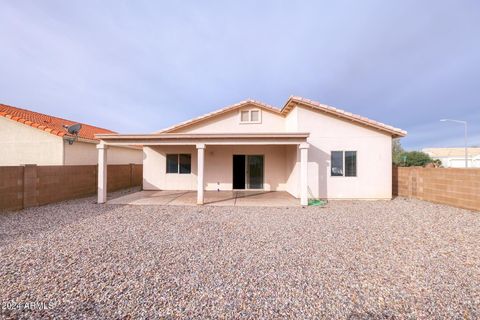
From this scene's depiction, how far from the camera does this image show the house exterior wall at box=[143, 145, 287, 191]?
12.4 m

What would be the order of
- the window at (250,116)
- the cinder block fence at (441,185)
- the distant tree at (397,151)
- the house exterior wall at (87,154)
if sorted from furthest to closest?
the distant tree at (397,151) → the window at (250,116) → the house exterior wall at (87,154) → the cinder block fence at (441,185)

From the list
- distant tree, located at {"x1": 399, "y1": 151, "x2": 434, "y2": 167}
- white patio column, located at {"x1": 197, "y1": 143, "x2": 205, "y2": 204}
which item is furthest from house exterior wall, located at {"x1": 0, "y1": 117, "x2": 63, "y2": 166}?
distant tree, located at {"x1": 399, "y1": 151, "x2": 434, "y2": 167}

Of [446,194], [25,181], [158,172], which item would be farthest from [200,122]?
[446,194]

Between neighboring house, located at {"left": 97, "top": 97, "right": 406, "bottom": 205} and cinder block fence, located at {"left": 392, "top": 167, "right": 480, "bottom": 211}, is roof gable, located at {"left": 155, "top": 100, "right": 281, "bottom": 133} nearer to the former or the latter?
neighboring house, located at {"left": 97, "top": 97, "right": 406, "bottom": 205}

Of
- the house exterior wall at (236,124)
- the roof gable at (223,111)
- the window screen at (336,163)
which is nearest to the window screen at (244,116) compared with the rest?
the house exterior wall at (236,124)

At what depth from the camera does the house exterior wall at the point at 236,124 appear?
1233cm

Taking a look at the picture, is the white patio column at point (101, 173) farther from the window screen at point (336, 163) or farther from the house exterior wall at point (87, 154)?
the window screen at point (336, 163)

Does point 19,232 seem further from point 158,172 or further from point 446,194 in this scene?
point 446,194

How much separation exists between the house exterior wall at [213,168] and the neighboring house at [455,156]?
158ft

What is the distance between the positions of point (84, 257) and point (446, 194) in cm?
1317

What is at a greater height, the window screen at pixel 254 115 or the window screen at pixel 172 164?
the window screen at pixel 254 115

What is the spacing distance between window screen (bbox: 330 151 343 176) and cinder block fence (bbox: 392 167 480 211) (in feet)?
13.3

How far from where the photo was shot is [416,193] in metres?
10.5

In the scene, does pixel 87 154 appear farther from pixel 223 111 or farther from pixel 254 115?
pixel 254 115
